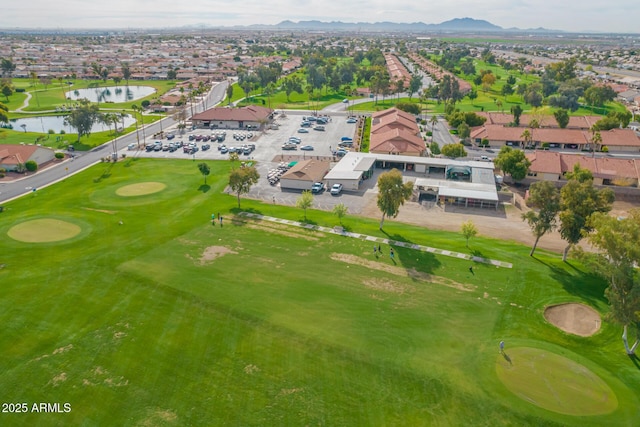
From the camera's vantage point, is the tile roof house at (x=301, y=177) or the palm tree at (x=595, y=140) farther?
the palm tree at (x=595, y=140)

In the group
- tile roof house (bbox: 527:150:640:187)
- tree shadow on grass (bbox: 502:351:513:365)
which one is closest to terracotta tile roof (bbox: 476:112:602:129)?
tile roof house (bbox: 527:150:640:187)

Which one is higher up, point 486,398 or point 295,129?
point 295,129

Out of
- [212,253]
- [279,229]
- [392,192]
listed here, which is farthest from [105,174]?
[392,192]

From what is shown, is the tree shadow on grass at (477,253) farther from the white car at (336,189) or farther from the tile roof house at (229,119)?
the tile roof house at (229,119)

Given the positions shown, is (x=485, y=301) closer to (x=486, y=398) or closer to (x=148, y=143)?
(x=486, y=398)

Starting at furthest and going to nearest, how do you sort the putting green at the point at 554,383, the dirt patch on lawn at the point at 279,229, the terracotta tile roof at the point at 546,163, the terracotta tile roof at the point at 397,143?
the terracotta tile roof at the point at 397,143 < the terracotta tile roof at the point at 546,163 < the dirt patch on lawn at the point at 279,229 < the putting green at the point at 554,383

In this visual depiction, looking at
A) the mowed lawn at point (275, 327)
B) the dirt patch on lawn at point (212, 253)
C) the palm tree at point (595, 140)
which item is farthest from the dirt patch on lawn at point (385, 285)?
the palm tree at point (595, 140)

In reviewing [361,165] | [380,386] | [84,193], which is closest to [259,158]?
[361,165]
